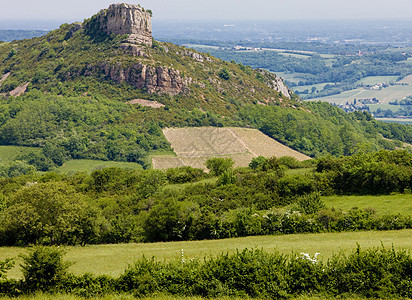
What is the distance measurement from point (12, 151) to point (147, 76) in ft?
151

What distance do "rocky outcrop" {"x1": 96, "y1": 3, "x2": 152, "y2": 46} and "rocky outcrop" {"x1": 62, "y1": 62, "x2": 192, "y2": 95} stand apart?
1126cm

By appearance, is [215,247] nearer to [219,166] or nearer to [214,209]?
[214,209]

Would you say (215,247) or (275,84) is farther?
(275,84)

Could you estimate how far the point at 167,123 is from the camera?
138 meters

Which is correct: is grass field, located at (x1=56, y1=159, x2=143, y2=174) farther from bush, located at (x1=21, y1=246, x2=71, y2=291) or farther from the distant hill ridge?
bush, located at (x1=21, y1=246, x2=71, y2=291)

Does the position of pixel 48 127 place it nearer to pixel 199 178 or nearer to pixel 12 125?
pixel 12 125

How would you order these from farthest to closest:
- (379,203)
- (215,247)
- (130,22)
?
(130,22)
(379,203)
(215,247)

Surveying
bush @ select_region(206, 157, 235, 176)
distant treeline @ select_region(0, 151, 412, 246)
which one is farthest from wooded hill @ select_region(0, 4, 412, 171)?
distant treeline @ select_region(0, 151, 412, 246)

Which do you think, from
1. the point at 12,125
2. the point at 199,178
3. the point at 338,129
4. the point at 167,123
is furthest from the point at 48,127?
the point at 338,129

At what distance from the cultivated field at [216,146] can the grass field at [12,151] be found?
33761 mm

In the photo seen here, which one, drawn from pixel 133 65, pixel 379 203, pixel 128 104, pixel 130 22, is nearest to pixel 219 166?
pixel 379 203

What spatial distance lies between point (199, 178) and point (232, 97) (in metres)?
90.3

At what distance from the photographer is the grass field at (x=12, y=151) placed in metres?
120

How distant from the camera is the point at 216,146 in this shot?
126 meters
